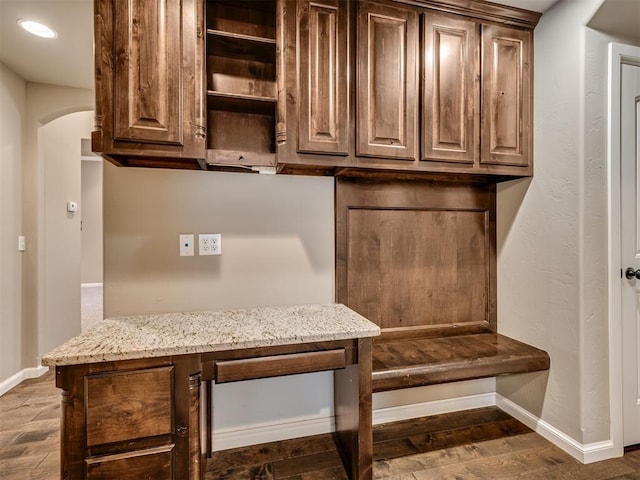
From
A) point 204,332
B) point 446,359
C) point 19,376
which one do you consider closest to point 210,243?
point 204,332

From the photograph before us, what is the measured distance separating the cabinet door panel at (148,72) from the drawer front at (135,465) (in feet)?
4.26

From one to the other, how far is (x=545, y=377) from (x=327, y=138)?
194 cm

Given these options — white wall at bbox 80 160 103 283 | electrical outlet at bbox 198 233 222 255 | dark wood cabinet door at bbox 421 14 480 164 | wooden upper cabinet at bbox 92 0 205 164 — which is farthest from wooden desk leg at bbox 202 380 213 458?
white wall at bbox 80 160 103 283

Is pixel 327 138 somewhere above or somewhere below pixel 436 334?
above

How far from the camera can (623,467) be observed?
1.76 m

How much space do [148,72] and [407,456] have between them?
2386 millimetres

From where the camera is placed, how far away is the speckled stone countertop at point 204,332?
1.25 m

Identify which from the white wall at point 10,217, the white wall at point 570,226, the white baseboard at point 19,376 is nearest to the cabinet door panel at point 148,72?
the white wall at point 10,217

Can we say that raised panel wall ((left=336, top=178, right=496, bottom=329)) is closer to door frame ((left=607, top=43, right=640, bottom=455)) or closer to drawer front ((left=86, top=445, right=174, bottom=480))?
door frame ((left=607, top=43, right=640, bottom=455))

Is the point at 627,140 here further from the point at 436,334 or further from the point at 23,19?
the point at 23,19

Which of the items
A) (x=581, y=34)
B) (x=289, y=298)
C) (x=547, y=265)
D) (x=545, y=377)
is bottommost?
(x=545, y=377)

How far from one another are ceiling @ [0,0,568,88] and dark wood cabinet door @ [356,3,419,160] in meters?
0.69

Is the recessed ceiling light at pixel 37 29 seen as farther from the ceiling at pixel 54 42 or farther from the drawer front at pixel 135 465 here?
the drawer front at pixel 135 465

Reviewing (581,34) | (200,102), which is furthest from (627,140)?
(200,102)
